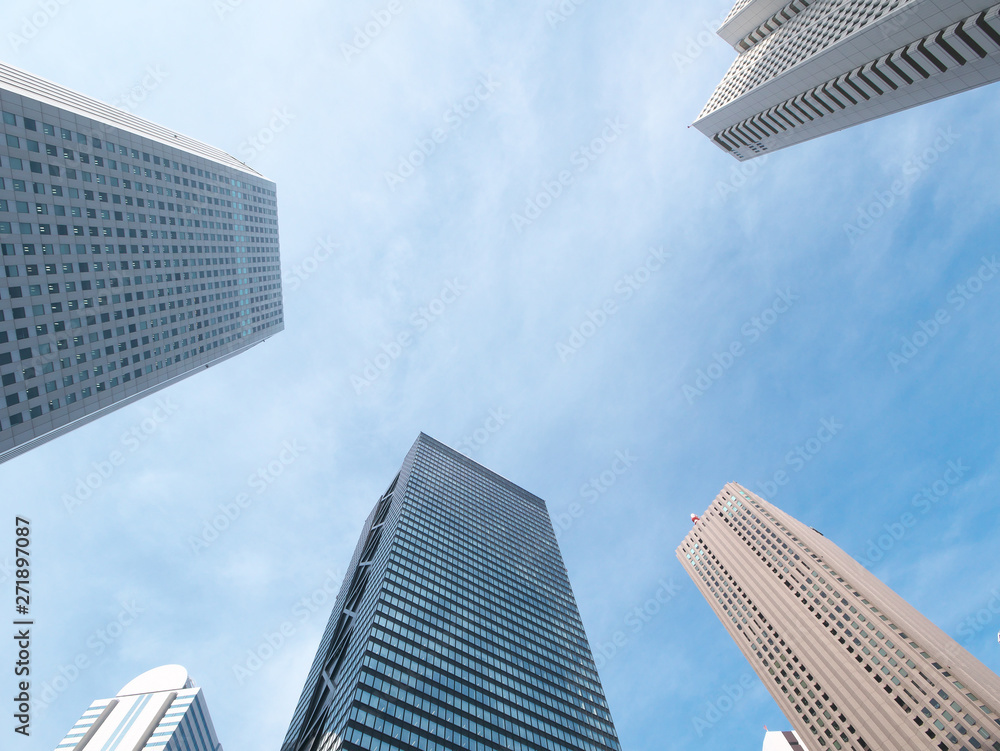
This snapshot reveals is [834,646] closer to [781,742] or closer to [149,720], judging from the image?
[781,742]

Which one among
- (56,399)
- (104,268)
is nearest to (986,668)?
(56,399)

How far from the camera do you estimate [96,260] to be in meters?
61.9

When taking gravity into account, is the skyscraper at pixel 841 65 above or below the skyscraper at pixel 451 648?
above

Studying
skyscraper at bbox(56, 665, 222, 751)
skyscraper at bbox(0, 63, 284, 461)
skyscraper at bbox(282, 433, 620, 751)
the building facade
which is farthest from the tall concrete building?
skyscraper at bbox(56, 665, 222, 751)

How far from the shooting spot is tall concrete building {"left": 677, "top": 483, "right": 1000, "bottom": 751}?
73312 mm

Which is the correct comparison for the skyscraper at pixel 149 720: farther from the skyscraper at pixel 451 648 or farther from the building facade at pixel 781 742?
the building facade at pixel 781 742

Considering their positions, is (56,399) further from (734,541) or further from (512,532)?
(734,541)

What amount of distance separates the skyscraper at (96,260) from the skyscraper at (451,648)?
157 ft

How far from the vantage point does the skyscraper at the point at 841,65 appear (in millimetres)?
50162

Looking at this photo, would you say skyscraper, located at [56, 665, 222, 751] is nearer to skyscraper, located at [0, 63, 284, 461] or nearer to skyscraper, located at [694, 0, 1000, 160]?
skyscraper, located at [0, 63, 284, 461]

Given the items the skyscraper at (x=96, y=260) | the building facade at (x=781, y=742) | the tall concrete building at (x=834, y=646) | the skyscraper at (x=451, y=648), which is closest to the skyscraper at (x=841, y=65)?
the tall concrete building at (x=834, y=646)

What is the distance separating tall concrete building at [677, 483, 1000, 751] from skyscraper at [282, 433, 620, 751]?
4074 cm

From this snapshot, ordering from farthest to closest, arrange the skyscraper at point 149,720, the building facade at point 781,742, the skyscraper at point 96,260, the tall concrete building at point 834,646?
the building facade at point 781,742 → the skyscraper at point 149,720 → the tall concrete building at point 834,646 → the skyscraper at point 96,260

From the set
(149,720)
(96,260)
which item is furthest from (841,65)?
(149,720)
